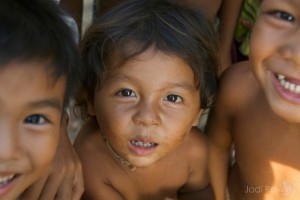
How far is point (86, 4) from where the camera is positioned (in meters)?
2.95

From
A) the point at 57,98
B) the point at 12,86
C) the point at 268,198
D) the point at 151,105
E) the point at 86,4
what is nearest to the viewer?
the point at 12,86

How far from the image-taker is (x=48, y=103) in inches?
54.1

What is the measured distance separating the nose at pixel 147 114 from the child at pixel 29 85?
26 cm

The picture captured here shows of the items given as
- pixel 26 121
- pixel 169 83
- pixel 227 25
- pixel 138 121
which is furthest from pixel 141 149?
pixel 227 25

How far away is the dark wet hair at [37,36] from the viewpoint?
4.25 feet

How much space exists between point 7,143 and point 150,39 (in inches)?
22.2

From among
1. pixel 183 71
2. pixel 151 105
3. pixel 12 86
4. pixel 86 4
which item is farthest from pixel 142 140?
pixel 86 4

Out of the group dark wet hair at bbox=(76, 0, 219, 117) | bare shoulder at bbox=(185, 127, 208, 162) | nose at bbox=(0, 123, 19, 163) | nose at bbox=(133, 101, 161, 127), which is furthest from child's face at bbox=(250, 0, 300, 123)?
nose at bbox=(0, 123, 19, 163)

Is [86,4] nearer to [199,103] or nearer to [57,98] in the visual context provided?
[199,103]

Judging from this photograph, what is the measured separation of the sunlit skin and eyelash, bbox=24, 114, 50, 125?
32 cm

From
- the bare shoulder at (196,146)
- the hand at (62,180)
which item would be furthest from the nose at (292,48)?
the hand at (62,180)

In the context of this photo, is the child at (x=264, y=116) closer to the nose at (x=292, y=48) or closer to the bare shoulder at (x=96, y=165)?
the nose at (x=292, y=48)

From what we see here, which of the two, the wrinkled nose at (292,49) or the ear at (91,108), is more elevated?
the wrinkled nose at (292,49)

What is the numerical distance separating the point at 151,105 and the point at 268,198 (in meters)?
0.61
